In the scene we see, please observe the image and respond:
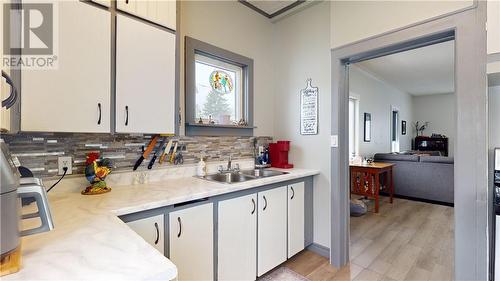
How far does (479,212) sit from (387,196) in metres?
3.54

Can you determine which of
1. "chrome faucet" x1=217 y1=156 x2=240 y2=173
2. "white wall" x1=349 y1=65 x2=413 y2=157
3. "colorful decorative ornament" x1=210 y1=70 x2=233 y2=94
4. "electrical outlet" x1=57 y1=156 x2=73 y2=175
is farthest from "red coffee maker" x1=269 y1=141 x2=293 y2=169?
"white wall" x1=349 y1=65 x2=413 y2=157

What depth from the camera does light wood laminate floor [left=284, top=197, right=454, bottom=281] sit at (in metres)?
2.06

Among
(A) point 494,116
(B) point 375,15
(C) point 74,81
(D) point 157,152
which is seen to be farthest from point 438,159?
(C) point 74,81

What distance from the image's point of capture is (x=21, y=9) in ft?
3.52

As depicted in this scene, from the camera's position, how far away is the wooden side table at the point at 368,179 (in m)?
3.71

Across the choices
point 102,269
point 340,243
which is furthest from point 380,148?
point 102,269

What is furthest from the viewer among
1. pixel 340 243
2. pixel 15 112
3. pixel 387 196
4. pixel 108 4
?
pixel 387 196

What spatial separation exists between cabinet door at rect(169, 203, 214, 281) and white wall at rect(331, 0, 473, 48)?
190cm

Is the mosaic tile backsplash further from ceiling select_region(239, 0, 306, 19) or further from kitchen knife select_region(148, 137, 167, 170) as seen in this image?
ceiling select_region(239, 0, 306, 19)

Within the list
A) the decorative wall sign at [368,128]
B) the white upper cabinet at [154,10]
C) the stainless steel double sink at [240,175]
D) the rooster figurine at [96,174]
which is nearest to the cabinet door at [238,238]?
the stainless steel double sink at [240,175]

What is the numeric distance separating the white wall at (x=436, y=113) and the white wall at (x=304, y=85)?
6960 mm

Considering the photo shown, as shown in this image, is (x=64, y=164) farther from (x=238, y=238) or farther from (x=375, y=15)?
(x=375, y=15)

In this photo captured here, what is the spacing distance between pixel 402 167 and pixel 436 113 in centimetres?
462

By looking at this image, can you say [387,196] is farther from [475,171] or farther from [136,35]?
[136,35]
